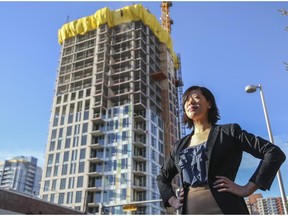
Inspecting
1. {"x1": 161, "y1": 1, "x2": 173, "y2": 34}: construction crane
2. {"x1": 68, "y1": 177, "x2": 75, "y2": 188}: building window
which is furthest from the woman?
{"x1": 161, "y1": 1, "x2": 173, "y2": 34}: construction crane

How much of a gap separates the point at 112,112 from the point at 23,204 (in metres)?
34.0

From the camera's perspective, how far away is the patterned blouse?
94.7 inches

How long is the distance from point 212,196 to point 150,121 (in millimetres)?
56160

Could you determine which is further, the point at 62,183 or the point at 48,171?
the point at 48,171

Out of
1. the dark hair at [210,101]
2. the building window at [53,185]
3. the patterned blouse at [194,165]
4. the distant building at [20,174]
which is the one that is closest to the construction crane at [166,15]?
the building window at [53,185]

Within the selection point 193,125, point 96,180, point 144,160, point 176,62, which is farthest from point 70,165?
point 193,125

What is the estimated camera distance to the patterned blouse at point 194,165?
2.40m

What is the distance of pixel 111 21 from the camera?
66.9 meters

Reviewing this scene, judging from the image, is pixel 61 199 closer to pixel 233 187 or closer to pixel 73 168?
pixel 73 168

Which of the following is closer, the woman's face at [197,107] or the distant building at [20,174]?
the woman's face at [197,107]

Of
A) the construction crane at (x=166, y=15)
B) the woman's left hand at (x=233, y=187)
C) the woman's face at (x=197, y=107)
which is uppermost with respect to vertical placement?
the construction crane at (x=166, y=15)

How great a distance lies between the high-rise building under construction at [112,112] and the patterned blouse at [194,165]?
A: 46329mm

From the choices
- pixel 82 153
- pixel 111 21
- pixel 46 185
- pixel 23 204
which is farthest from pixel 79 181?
pixel 111 21

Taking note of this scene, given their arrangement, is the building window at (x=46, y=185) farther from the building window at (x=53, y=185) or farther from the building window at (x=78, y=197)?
the building window at (x=78, y=197)
